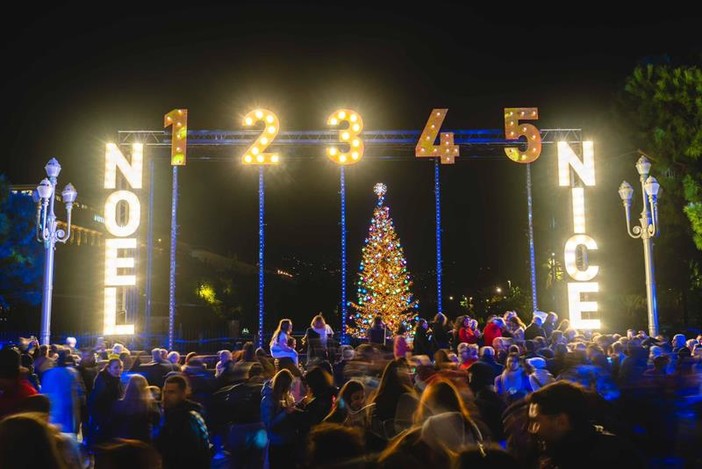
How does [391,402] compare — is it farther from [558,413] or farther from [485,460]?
[485,460]

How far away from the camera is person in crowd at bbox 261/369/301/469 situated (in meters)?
5.46

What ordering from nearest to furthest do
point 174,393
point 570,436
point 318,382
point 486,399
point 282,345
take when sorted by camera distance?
point 570,436, point 174,393, point 318,382, point 486,399, point 282,345

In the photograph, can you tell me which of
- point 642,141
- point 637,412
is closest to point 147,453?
point 637,412

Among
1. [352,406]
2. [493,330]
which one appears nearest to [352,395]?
[352,406]

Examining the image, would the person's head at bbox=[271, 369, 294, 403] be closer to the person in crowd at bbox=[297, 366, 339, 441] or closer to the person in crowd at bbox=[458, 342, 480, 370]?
the person in crowd at bbox=[297, 366, 339, 441]

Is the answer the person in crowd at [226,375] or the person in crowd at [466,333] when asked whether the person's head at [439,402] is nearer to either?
the person in crowd at [226,375]

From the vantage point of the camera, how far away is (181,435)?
15.3ft

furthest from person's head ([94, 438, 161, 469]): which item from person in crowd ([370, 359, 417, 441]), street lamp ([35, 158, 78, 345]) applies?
street lamp ([35, 158, 78, 345])

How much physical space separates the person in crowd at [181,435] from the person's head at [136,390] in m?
0.57

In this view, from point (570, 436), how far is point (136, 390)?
3603 millimetres

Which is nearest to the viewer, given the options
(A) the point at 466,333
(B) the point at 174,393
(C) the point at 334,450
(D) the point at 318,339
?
(C) the point at 334,450

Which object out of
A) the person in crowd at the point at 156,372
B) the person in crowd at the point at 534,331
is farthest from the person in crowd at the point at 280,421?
the person in crowd at the point at 534,331

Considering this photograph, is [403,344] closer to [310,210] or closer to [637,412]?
[637,412]

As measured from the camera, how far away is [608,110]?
2353 centimetres
